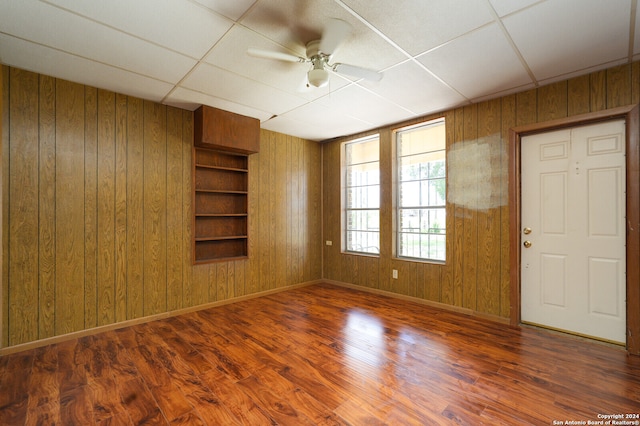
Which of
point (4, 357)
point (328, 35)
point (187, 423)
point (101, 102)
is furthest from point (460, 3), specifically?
point (4, 357)

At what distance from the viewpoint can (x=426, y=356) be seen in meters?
2.49

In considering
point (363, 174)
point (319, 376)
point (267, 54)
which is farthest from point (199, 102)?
point (319, 376)

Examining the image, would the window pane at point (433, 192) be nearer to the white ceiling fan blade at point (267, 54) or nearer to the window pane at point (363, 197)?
the window pane at point (363, 197)

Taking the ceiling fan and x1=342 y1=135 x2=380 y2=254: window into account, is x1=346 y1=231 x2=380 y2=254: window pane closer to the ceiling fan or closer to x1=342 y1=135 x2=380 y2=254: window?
x1=342 y1=135 x2=380 y2=254: window

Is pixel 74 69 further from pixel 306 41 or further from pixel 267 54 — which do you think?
pixel 306 41

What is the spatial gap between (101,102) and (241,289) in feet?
9.30

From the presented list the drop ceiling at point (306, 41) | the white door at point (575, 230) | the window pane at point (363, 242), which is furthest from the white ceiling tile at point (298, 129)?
the white door at point (575, 230)

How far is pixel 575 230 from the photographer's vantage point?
2.88 metres

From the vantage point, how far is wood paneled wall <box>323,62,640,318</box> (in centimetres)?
283

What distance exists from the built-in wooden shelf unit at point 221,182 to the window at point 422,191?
219 centimetres

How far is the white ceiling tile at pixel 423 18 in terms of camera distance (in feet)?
6.08

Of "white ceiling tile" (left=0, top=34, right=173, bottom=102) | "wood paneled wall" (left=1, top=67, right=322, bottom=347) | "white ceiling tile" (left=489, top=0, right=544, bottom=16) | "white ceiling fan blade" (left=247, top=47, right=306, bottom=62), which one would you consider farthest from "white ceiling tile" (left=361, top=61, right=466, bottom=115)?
"wood paneled wall" (left=1, top=67, right=322, bottom=347)

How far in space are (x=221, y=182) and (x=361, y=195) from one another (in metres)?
2.27

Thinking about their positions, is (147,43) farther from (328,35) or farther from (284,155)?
(284,155)
